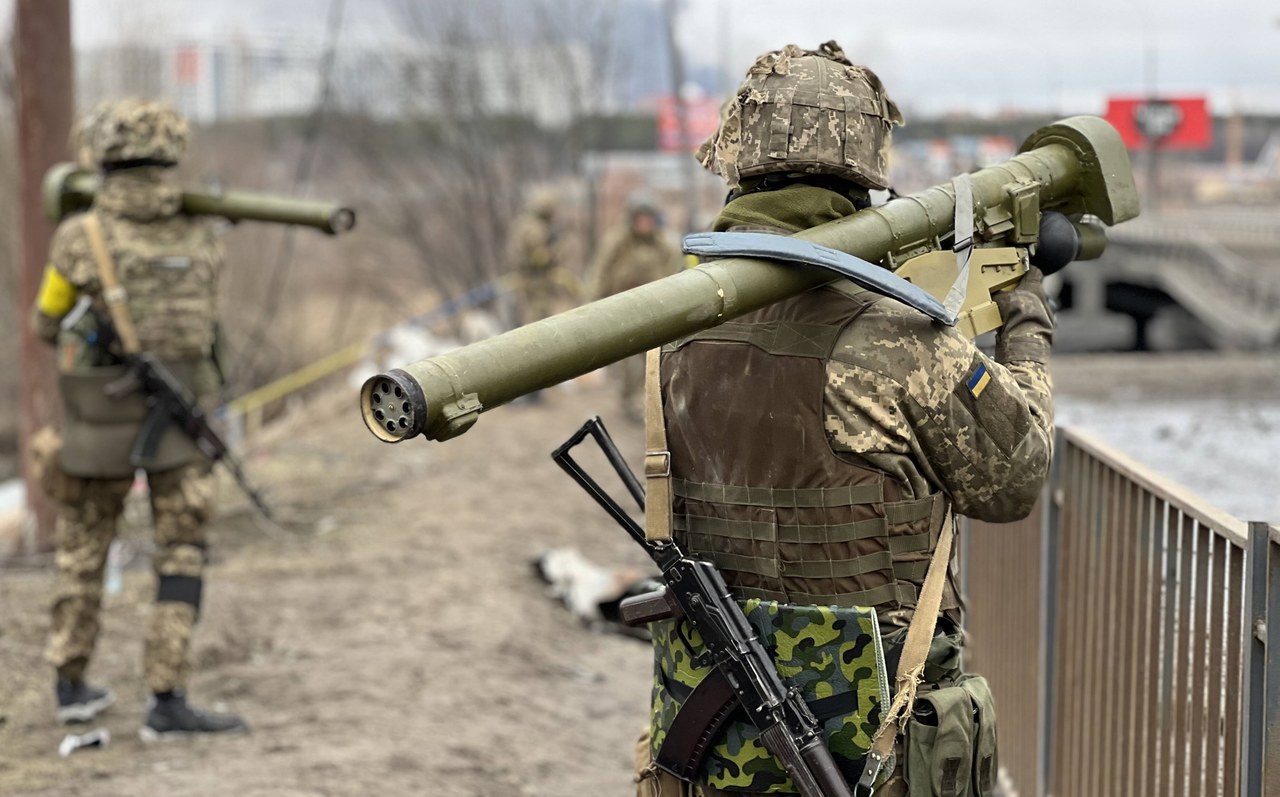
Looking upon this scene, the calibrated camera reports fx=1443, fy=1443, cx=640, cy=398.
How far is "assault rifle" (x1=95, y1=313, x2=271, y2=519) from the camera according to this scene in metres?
5.29

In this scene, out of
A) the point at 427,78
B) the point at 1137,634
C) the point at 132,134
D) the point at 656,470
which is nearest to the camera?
the point at 656,470

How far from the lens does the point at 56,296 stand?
5.32 meters

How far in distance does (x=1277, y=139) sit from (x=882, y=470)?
280ft

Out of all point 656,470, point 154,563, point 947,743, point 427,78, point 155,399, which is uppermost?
point 427,78

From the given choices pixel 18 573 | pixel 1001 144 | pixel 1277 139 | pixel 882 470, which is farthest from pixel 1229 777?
pixel 1277 139

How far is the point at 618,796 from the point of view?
17.3ft

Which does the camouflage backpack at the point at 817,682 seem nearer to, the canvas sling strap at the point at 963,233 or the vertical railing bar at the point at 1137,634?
the canvas sling strap at the point at 963,233

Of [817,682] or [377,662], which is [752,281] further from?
[377,662]

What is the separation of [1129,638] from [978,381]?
4.19ft

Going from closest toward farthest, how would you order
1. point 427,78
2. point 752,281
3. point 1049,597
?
point 752,281, point 1049,597, point 427,78

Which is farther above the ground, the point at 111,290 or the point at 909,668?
the point at 111,290

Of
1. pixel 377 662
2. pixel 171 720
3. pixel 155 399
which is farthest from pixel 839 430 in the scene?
pixel 377 662

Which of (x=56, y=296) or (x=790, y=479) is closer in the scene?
(x=790, y=479)

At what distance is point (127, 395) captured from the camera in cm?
536
